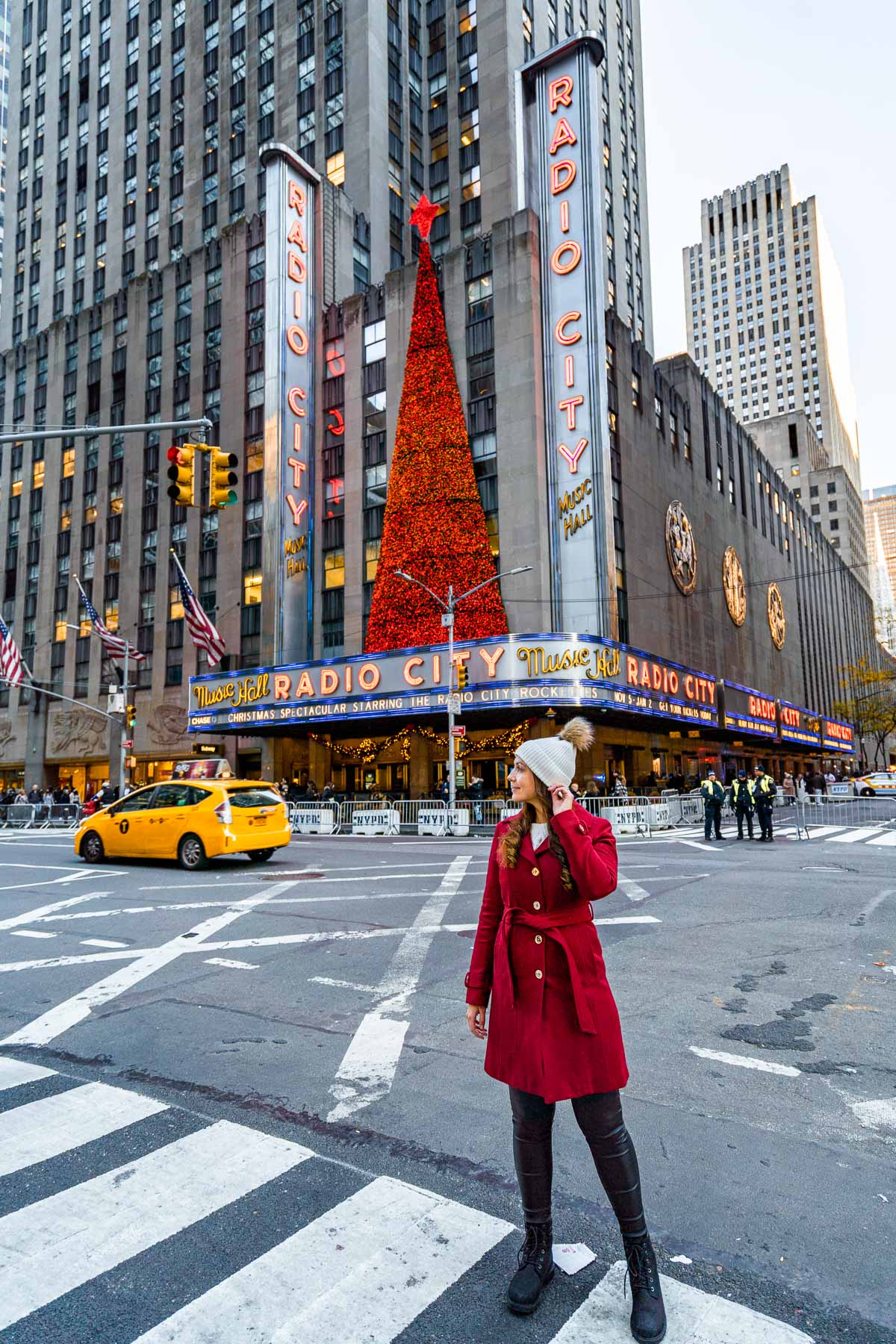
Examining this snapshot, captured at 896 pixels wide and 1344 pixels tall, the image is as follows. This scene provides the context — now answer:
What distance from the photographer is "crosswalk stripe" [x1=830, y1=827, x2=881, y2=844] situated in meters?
21.1

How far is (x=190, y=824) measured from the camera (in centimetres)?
1532

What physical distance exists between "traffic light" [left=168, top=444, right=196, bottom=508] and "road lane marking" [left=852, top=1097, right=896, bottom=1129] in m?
10.6

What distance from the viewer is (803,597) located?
8081 cm

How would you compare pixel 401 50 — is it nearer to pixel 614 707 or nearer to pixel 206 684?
pixel 206 684

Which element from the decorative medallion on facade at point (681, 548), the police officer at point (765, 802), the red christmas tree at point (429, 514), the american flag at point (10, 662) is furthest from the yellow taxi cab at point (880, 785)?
the american flag at point (10, 662)

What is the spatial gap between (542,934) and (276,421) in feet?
140

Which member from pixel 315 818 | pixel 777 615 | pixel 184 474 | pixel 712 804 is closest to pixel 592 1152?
pixel 184 474

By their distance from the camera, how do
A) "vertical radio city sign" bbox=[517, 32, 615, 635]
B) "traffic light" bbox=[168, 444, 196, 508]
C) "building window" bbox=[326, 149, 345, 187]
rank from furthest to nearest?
"building window" bbox=[326, 149, 345, 187], "vertical radio city sign" bbox=[517, 32, 615, 635], "traffic light" bbox=[168, 444, 196, 508]

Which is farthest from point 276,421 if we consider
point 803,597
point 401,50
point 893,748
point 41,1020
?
point 893,748

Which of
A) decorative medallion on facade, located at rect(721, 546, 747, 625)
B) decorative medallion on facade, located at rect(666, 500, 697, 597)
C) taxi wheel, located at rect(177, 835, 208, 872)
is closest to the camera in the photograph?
taxi wheel, located at rect(177, 835, 208, 872)

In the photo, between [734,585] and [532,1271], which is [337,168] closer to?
[734,585]

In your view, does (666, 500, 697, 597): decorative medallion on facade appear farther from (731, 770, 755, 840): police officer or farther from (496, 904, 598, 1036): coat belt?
(496, 904, 598, 1036): coat belt

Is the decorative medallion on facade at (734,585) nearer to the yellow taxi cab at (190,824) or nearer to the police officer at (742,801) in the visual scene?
the police officer at (742,801)

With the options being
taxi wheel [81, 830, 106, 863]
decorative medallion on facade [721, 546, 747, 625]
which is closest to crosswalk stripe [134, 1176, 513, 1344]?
taxi wheel [81, 830, 106, 863]
